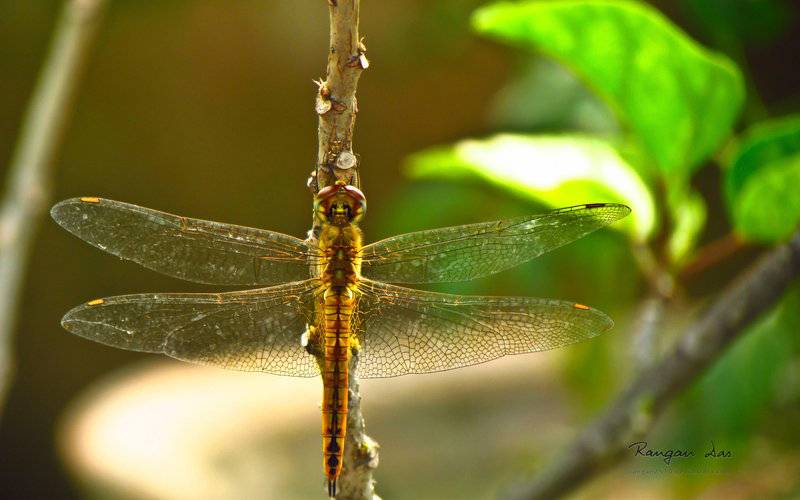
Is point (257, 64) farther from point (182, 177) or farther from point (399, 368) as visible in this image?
point (399, 368)

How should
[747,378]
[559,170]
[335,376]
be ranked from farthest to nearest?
1. [747,378]
2. [559,170]
3. [335,376]

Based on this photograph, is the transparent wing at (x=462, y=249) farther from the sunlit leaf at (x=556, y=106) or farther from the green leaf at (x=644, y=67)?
the sunlit leaf at (x=556, y=106)

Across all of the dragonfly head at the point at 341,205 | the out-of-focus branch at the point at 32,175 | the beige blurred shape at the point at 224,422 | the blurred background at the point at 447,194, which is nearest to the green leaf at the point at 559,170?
the blurred background at the point at 447,194

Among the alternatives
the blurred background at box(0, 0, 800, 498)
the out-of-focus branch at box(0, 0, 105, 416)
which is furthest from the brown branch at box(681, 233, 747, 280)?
the out-of-focus branch at box(0, 0, 105, 416)

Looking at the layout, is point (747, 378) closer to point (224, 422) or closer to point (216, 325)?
point (216, 325)

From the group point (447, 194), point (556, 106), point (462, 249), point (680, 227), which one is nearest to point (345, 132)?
point (462, 249)
